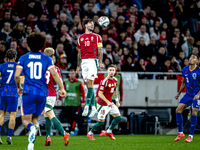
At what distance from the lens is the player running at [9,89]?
30.0ft

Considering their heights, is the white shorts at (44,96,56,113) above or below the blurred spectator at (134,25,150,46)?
below

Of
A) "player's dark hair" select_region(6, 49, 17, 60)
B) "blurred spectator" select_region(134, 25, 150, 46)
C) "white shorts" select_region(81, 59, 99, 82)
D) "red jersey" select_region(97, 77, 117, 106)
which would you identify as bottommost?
"red jersey" select_region(97, 77, 117, 106)

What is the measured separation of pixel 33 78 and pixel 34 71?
12 cm

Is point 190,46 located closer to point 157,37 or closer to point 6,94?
point 157,37

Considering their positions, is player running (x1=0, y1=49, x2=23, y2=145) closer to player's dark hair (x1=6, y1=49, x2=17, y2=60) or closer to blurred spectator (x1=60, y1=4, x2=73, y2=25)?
player's dark hair (x1=6, y1=49, x2=17, y2=60)

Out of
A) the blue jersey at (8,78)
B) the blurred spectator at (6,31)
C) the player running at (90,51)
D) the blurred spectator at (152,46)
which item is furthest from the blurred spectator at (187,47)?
the blue jersey at (8,78)

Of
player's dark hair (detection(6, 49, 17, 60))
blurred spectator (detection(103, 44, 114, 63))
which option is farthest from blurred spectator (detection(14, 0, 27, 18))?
player's dark hair (detection(6, 49, 17, 60))

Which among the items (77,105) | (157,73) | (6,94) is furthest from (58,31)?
(6,94)

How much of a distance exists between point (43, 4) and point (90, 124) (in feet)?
18.4

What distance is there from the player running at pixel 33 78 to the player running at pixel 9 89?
10.5 ft

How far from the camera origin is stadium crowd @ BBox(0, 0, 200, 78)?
13438mm

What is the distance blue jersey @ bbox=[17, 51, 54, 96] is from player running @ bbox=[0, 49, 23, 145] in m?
3.27

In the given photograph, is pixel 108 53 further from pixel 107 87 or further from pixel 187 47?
pixel 187 47

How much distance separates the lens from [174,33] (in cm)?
1691
